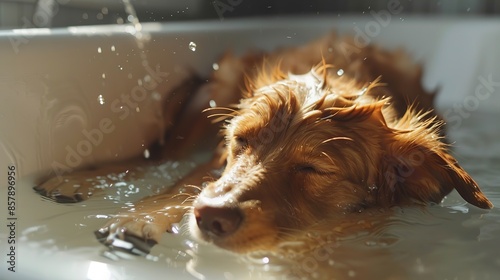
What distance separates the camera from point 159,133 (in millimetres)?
2076

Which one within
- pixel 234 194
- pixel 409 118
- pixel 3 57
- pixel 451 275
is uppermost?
pixel 3 57

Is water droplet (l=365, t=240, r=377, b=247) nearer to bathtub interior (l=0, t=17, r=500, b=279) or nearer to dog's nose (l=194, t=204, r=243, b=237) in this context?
bathtub interior (l=0, t=17, r=500, b=279)

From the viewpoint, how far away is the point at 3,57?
1.66m

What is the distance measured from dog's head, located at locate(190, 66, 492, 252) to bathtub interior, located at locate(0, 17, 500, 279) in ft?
0.26

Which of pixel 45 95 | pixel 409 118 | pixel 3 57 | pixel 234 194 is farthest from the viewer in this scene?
pixel 45 95

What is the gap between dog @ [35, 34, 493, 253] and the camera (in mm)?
1282

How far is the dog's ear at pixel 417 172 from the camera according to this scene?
1.47m

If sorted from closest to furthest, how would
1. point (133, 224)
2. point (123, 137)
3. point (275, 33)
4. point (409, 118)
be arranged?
point (133, 224), point (409, 118), point (123, 137), point (275, 33)

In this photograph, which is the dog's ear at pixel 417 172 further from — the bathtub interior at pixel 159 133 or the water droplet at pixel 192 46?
the water droplet at pixel 192 46

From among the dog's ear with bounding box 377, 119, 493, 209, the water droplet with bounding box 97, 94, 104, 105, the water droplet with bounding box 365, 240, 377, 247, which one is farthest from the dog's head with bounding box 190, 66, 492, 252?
the water droplet with bounding box 97, 94, 104, 105

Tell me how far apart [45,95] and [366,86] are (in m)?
0.94

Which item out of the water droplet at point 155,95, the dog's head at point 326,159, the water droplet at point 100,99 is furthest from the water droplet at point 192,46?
the dog's head at point 326,159

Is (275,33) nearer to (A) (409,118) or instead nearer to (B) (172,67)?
(B) (172,67)

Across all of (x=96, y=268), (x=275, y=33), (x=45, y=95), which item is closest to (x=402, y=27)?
(x=275, y=33)
